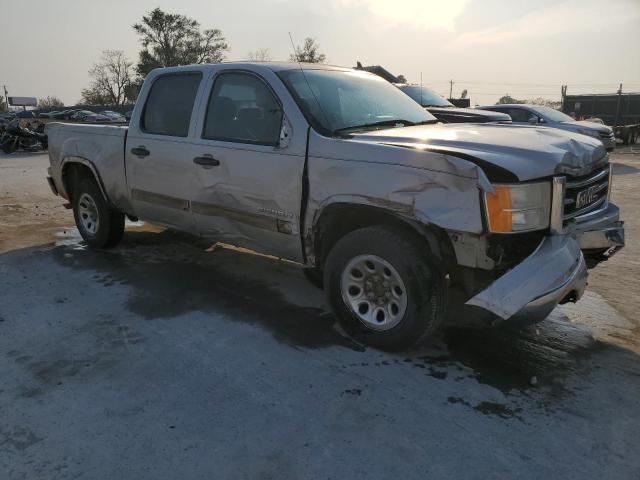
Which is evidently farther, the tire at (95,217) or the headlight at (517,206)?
the tire at (95,217)

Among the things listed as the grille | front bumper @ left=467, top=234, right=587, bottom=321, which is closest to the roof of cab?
the grille

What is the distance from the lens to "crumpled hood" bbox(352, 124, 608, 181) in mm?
2994

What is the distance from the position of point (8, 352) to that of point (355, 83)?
10.8 feet

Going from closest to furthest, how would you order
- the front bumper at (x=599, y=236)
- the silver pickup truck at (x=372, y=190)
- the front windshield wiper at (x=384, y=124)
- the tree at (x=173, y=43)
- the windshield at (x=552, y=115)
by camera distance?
the silver pickup truck at (x=372, y=190), the front bumper at (x=599, y=236), the front windshield wiper at (x=384, y=124), the windshield at (x=552, y=115), the tree at (x=173, y=43)

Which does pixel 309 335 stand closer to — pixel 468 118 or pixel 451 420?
pixel 451 420

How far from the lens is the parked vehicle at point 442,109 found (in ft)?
30.5

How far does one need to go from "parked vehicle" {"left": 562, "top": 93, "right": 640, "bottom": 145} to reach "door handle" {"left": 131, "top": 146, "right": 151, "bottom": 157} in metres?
22.2

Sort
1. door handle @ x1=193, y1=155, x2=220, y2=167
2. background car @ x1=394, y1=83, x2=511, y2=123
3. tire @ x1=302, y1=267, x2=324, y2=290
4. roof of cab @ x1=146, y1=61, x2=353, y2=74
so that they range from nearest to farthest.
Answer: roof of cab @ x1=146, y1=61, x2=353, y2=74
door handle @ x1=193, y1=155, x2=220, y2=167
tire @ x1=302, y1=267, x2=324, y2=290
background car @ x1=394, y1=83, x2=511, y2=123

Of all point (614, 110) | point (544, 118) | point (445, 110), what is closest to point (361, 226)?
point (445, 110)

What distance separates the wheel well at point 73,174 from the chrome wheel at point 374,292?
11.7 ft

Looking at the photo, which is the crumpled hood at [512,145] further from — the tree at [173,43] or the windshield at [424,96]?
the tree at [173,43]

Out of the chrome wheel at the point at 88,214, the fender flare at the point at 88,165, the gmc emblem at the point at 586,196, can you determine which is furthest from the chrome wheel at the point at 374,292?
the chrome wheel at the point at 88,214

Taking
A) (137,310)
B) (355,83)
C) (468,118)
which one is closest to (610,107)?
(468,118)

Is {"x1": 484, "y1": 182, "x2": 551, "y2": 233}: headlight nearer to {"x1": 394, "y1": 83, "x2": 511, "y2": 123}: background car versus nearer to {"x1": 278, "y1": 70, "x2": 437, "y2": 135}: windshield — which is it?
{"x1": 278, "y1": 70, "x2": 437, "y2": 135}: windshield
